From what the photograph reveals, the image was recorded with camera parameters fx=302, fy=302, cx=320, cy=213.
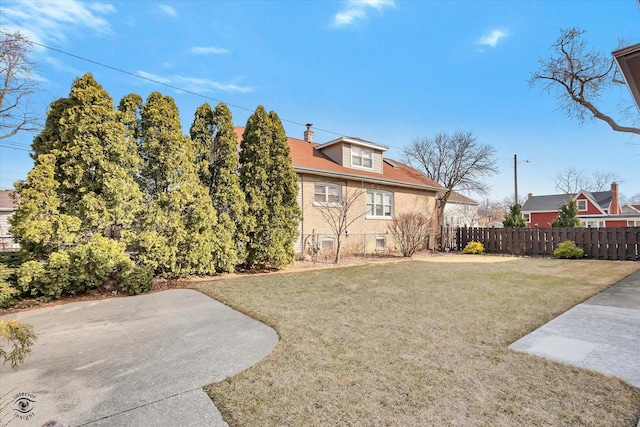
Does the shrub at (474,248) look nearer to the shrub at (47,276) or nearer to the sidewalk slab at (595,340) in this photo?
the sidewalk slab at (595,340)

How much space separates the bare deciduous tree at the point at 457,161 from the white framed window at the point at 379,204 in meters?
7.55

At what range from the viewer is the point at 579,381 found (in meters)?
2.61

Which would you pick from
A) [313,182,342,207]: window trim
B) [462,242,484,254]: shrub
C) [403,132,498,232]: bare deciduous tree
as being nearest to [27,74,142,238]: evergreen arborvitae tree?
[313,182,342,207]: window trim

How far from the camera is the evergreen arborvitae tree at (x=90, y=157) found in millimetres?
6289

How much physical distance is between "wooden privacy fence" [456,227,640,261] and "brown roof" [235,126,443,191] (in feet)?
12.4

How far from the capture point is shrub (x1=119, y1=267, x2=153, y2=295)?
6.49 meters

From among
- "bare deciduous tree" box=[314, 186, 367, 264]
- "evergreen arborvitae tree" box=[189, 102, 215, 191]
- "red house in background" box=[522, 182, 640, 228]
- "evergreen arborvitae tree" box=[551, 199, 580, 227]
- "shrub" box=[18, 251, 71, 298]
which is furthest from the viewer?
"red house in background" box=[522, 182, 640, 228]

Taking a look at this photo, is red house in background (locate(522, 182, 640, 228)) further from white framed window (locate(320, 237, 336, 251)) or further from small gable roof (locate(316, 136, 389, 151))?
white framed window (locate(320, 237, 336, 251))

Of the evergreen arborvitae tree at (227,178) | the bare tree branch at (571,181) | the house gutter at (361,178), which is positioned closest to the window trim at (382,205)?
the house gutter at (361,178)

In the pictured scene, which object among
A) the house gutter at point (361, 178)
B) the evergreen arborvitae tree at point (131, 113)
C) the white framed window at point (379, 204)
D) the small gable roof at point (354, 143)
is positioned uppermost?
the small gable roof at point (354, 143)

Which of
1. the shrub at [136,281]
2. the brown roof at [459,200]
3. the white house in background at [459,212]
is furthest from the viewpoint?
the brown roof at [459,200]

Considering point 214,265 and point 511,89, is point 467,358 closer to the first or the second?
point 214,265

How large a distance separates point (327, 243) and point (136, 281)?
8027mm

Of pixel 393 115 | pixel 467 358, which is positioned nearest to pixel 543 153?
pixel 393 115
